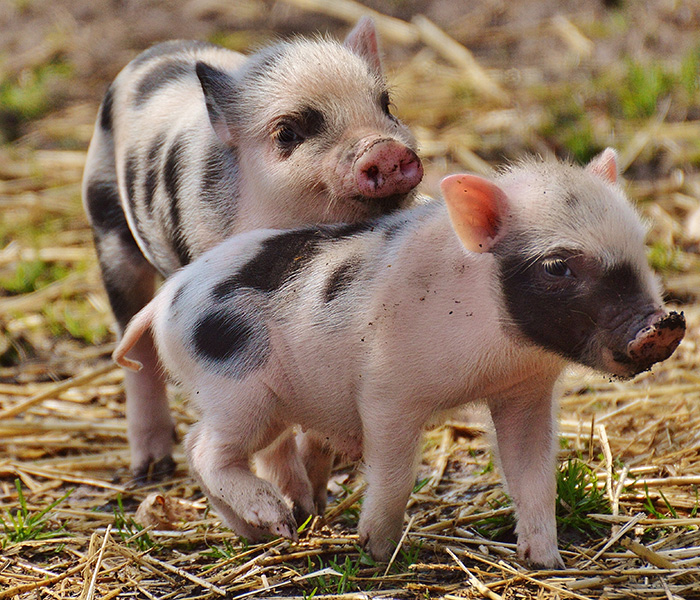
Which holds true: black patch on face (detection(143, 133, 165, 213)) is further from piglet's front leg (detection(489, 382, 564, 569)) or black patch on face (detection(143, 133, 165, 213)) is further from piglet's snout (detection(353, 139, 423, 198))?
piglet's front leg (detection(489, 382, 564, 569))

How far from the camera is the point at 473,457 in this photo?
470cm

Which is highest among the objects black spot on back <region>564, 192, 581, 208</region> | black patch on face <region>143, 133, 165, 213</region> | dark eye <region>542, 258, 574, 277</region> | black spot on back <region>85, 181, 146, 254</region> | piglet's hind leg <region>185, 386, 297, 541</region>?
black spot on back <region>564, 192, 581, 208</region>

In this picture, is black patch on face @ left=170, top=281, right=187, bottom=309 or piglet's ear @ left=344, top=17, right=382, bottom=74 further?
piglet's ear @ left=344, top=17, right=382, bottom=74

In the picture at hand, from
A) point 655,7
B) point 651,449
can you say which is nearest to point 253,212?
point 651,449

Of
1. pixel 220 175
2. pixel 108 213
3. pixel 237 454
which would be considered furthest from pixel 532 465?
pixel 108 213

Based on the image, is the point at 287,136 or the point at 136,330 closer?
the point at 136,330

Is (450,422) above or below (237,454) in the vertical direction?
below

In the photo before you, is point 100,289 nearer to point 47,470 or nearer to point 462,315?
point 47,470

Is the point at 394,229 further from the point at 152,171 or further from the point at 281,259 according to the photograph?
the point at 152,171

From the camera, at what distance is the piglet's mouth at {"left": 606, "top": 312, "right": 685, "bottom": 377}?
2.88 meters

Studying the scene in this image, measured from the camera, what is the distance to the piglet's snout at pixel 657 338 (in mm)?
2885

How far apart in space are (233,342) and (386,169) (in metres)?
0.80

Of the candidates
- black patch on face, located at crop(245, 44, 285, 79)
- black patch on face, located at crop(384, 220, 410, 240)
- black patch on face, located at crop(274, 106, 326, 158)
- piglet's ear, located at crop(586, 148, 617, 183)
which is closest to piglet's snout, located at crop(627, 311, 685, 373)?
piglet's ear, located at crop(586, 148, 617, 183)

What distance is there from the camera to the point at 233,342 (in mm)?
3607
